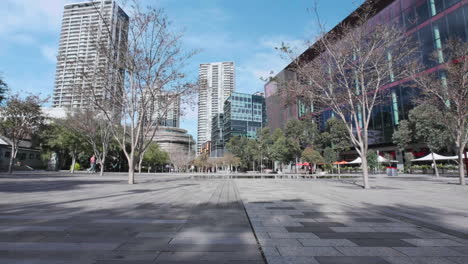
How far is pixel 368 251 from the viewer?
3.57 metres

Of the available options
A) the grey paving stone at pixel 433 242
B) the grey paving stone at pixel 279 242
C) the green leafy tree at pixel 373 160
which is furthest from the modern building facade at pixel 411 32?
the grey paving stone at pixel 279 242

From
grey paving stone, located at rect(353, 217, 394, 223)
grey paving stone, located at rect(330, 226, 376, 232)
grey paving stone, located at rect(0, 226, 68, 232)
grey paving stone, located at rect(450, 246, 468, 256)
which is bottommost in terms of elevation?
grey paving stone, located at rect(353, 217, 394, 223)

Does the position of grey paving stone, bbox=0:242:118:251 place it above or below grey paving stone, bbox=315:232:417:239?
above

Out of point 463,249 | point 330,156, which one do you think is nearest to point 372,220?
point 463,249

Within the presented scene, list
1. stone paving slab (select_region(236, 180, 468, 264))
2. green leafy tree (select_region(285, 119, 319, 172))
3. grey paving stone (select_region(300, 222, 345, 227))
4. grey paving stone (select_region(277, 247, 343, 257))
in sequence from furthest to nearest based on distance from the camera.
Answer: green leafy tree (select_region(285, 119, 319, 172)), grey paving stone (select_region(300, 222, 345, 227)), grey paving stone (select_region(277, 247, 343, 257)), stone paving slab (select_region(236, 180, 468, 264))

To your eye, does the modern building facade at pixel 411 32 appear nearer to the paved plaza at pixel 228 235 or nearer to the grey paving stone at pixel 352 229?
the paved plaza at pixel 228 235

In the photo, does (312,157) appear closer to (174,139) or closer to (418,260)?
(418,260)

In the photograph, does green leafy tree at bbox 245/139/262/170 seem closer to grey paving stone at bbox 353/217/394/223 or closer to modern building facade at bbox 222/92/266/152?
modern building facade at bbox 222/92/266/152

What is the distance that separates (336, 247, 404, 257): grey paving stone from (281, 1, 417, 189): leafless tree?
1193 centimetres

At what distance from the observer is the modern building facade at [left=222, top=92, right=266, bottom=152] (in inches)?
4599

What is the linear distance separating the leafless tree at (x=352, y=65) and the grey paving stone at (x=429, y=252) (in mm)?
11524

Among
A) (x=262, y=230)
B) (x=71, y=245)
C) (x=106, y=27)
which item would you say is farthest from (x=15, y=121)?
(x=262, y=230)

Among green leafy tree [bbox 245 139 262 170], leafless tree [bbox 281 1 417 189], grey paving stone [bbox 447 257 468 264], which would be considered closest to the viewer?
grey paving stone [bbox 447 257 468 264]

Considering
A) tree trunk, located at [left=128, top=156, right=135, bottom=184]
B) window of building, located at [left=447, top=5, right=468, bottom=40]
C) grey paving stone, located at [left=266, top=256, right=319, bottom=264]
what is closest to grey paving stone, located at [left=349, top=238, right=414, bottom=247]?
grey paving stone, located at [left=266, top=256, right=319, bottom=264]
